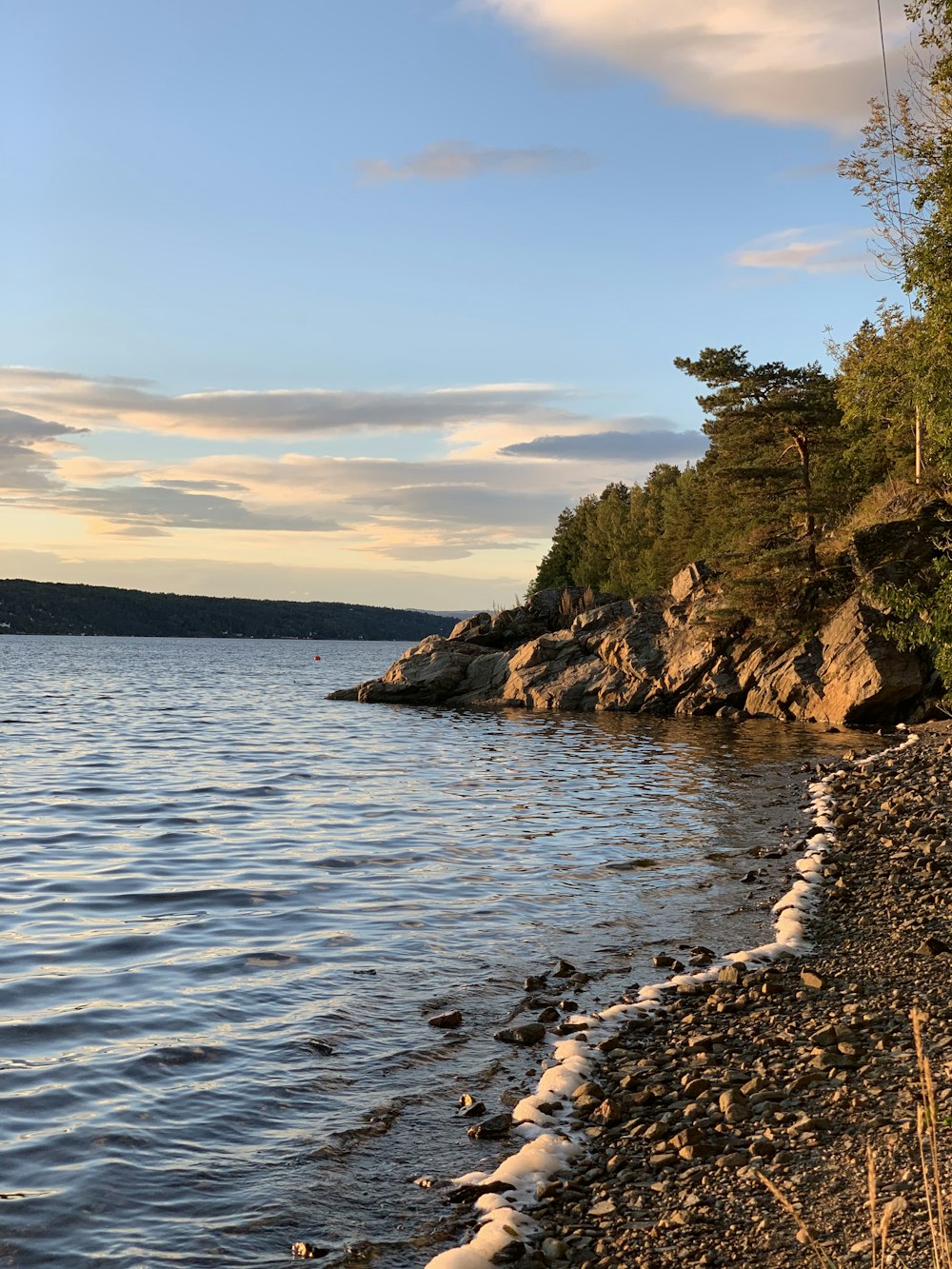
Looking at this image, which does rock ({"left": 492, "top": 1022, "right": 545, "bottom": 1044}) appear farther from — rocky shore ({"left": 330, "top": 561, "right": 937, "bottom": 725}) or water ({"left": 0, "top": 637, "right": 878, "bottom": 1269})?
rocky shore ({"left": 330, "top": 561, "right": 937, "bottom": 725})

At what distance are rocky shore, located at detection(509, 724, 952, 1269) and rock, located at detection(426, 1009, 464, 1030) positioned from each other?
193cm

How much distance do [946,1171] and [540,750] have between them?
115ft

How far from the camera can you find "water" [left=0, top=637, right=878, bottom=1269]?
7934 mm

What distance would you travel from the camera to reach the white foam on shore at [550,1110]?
698 cm

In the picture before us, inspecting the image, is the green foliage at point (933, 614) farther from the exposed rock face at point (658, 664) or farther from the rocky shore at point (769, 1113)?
the exposed rock face at point (658, 664)

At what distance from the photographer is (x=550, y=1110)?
29.5 ft

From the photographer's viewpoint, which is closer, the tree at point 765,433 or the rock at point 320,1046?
the rock at point 320,1046

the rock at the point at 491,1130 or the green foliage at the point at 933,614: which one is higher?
the green foliage at the point at 933,614

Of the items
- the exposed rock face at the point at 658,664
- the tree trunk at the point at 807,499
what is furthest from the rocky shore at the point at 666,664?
the tree trunk at the point at 807,499

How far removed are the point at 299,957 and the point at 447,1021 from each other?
325 centimetres

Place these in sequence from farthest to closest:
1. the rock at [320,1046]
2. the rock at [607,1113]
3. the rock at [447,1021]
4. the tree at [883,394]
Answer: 1. the tree at [883,394]
2. the rock at [447,1021]
3. the rock at [320,1046]
4. the rock at [607,1113]

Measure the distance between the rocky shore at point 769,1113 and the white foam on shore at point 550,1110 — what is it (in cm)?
16

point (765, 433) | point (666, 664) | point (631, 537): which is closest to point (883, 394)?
point (765, 433)

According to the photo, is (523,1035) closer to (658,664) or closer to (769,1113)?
(769,1113)
